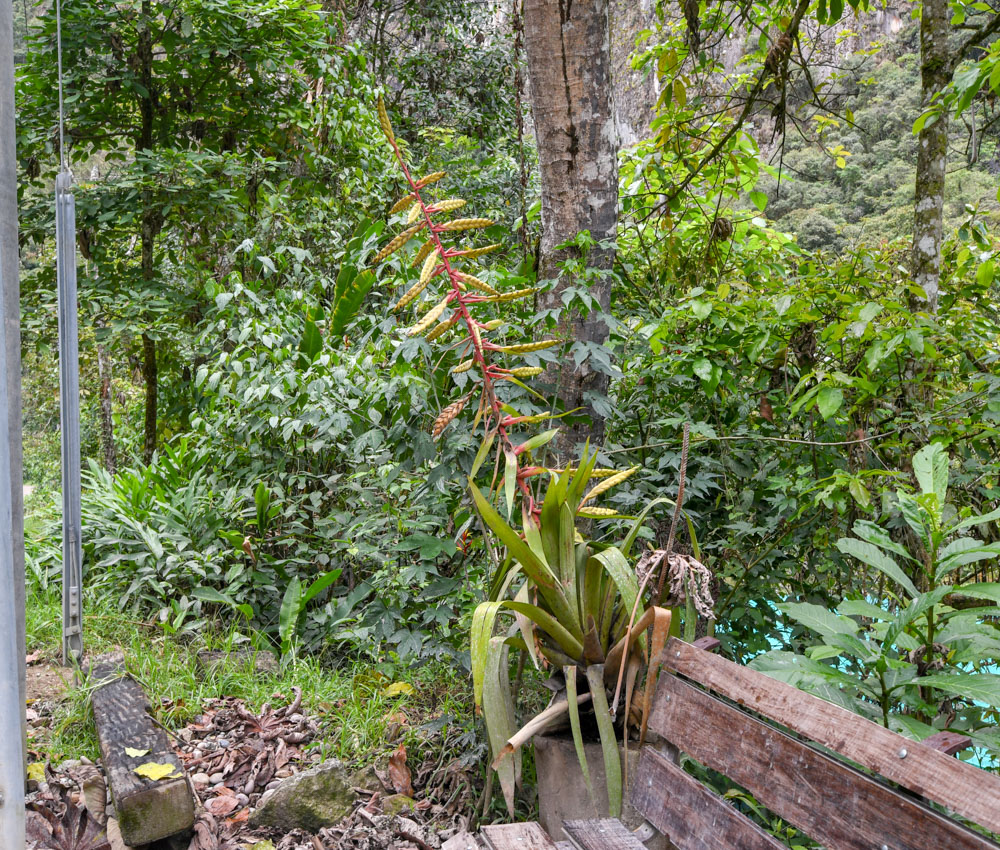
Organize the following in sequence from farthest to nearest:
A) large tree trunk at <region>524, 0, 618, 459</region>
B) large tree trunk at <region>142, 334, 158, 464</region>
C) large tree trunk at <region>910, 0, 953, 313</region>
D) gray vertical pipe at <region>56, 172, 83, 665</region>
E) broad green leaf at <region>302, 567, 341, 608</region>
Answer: large tree trunk at <region>142, 334, 158, 464</region> < broad green leaf at <region>302, 567, 341, 608</region> < large tree trunk at <region>910, 0, 953, 313</region> < large tree trunk at <region>524, 0, 618, 459</region> < gray vertical pipe at <region>56, 172, 83, 665</region>

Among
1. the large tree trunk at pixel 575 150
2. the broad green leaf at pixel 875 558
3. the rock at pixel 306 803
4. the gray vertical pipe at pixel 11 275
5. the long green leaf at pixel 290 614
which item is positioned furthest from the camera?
the long green leaf at pixel 290 614

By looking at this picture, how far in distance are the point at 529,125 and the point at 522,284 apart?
44.2 ft

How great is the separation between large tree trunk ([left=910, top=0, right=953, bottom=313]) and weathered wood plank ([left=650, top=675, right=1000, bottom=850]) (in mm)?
2068

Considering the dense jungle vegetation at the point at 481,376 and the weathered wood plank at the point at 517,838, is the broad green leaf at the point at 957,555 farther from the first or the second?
the weathered wood plank at the point at 517,838

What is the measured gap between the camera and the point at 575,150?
2.94m

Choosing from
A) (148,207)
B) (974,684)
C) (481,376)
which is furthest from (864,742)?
(148,207)

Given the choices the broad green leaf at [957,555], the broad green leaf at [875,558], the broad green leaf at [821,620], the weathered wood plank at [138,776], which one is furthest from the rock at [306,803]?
the broad green leaf at [957,555]

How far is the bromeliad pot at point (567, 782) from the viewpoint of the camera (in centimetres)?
200

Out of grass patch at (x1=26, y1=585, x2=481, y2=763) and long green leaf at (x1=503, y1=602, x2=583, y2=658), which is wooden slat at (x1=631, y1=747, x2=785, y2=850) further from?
grass patch at (x1=26, y1=585, x2=481, y2=763)

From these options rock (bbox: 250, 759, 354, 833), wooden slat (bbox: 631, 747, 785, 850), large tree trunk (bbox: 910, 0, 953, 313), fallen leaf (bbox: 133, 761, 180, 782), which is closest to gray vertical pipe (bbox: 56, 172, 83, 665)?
fallen leaf (bbox: 133, 761, 180, 782)

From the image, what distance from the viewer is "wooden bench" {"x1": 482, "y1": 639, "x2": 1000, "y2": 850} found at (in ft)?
3.90

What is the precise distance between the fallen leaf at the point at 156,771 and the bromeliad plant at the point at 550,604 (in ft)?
3.12

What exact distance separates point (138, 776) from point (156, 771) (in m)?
0.05

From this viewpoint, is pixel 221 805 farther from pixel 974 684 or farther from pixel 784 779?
pixel 974 684
